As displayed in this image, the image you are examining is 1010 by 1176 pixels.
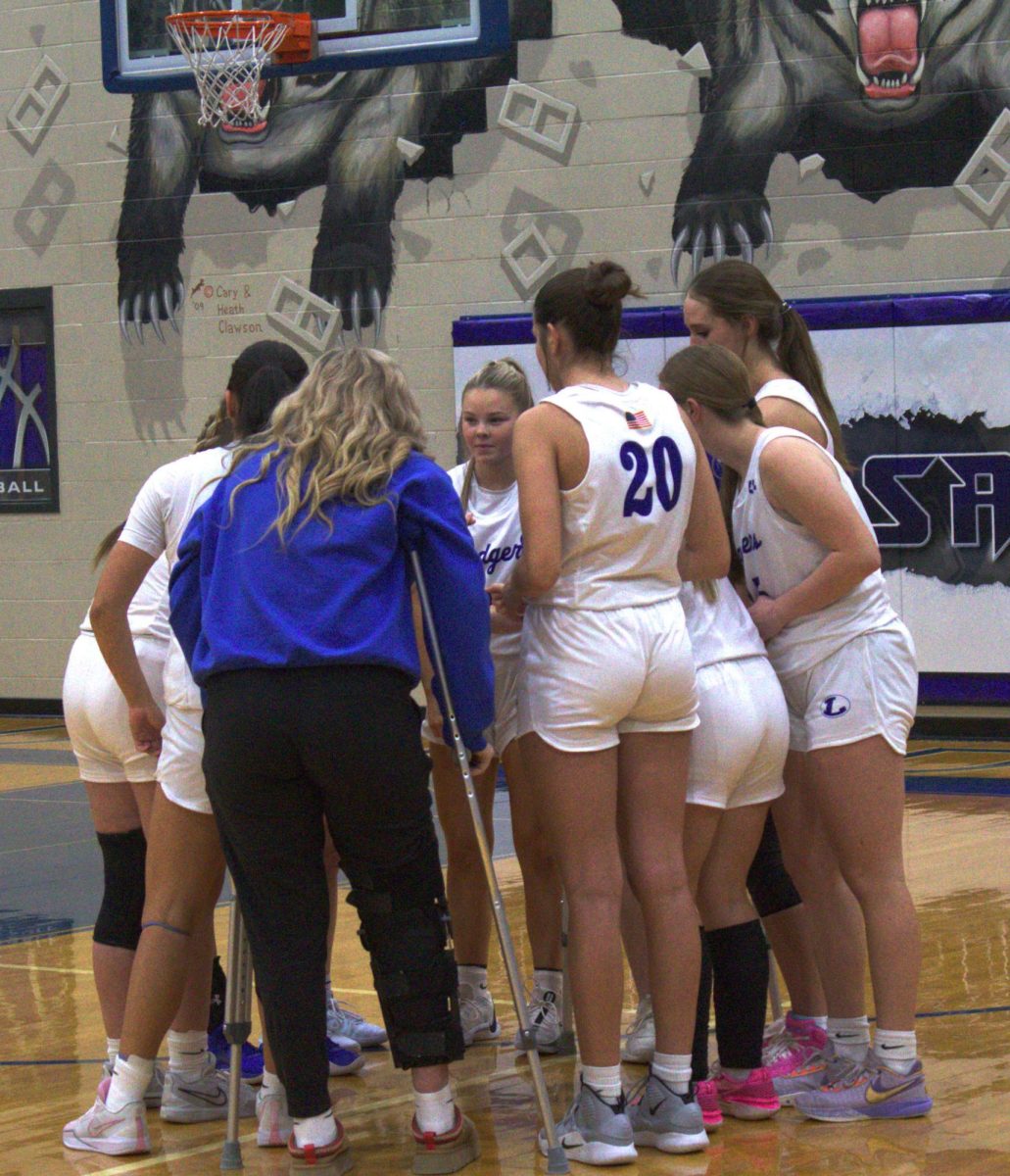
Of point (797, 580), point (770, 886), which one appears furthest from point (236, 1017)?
point (797, 580)

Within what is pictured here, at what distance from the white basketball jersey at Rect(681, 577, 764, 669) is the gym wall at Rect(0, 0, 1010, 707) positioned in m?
6.75

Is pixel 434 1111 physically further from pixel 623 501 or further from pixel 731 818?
pixel 623 501

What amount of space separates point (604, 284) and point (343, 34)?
7.87 m

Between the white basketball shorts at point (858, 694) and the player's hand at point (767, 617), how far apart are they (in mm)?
107

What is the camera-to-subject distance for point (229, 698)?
3395 mm

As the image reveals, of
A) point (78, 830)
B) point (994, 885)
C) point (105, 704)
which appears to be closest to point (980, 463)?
point (994, 885)

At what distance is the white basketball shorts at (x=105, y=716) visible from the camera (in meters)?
3.99

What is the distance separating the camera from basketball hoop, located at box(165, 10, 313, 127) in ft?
34.7

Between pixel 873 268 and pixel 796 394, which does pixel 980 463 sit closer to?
pixel 873 268

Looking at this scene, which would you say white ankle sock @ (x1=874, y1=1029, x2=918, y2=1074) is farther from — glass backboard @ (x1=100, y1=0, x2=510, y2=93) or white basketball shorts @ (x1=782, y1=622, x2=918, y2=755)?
glass backboard @ (x1=100, y1=0, x2=510, y2=93)

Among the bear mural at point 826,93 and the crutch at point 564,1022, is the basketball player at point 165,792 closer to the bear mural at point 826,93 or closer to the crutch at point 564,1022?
the crutch at point 564,1022

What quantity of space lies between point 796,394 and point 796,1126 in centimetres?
159

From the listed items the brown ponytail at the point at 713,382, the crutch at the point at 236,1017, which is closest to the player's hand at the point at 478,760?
the crutch at the point at 236,1017

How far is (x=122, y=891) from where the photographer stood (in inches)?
159
